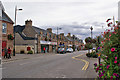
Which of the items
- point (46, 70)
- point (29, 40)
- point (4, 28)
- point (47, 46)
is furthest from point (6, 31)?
point (47, 46)

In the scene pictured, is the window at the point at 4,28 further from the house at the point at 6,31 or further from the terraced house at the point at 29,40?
the terraced house at the point at 29,40

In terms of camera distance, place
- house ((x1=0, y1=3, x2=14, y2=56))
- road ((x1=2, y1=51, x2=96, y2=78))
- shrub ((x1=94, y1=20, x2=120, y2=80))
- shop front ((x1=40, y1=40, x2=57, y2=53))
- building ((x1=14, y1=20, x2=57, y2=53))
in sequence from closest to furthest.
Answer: shrub ((x1=94, y1=20, x2=120, y2=80))
road ((x1=2, y1=51, x2=96, y2=78))
house ((x1=0, y1=3, x2=14, y2=56))
building ((x1=14, y1=20, x2=57, y2=53))
shop front ((x1=40, y1=40, x2=57, y2=53))

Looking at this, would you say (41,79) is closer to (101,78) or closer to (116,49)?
(101,78)

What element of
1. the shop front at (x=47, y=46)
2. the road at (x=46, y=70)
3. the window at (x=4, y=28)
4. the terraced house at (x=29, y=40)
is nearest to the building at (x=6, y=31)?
the window at (x=4, y=28)

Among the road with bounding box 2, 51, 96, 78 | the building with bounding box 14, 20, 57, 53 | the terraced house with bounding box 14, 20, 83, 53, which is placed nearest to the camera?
the road with bounding box 2, 51, 96, 78

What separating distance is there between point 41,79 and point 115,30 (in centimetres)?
528

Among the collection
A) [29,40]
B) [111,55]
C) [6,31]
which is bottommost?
[111,55]

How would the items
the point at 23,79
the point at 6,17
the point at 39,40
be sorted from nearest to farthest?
the point at 23,79 → the point at 6,17 → the point at 39,40

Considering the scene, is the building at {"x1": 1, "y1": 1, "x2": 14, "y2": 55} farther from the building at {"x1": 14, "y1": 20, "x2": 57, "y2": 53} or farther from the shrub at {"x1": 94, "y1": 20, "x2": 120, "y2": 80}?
the shrub at {"x1": 94, "y1": 20, "x2": 120, "y2": 80}

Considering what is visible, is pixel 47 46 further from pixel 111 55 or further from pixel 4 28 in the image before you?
pixel 111 55

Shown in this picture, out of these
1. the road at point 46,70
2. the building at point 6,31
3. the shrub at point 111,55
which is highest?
the building at point 6,31

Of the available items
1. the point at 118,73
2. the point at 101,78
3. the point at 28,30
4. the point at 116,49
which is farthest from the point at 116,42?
the point at 28,30

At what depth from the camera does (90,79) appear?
27.5 ft

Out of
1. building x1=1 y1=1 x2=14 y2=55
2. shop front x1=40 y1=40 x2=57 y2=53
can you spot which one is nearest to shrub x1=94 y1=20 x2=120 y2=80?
building x1=1 y1=1 x2=14 y2=55
